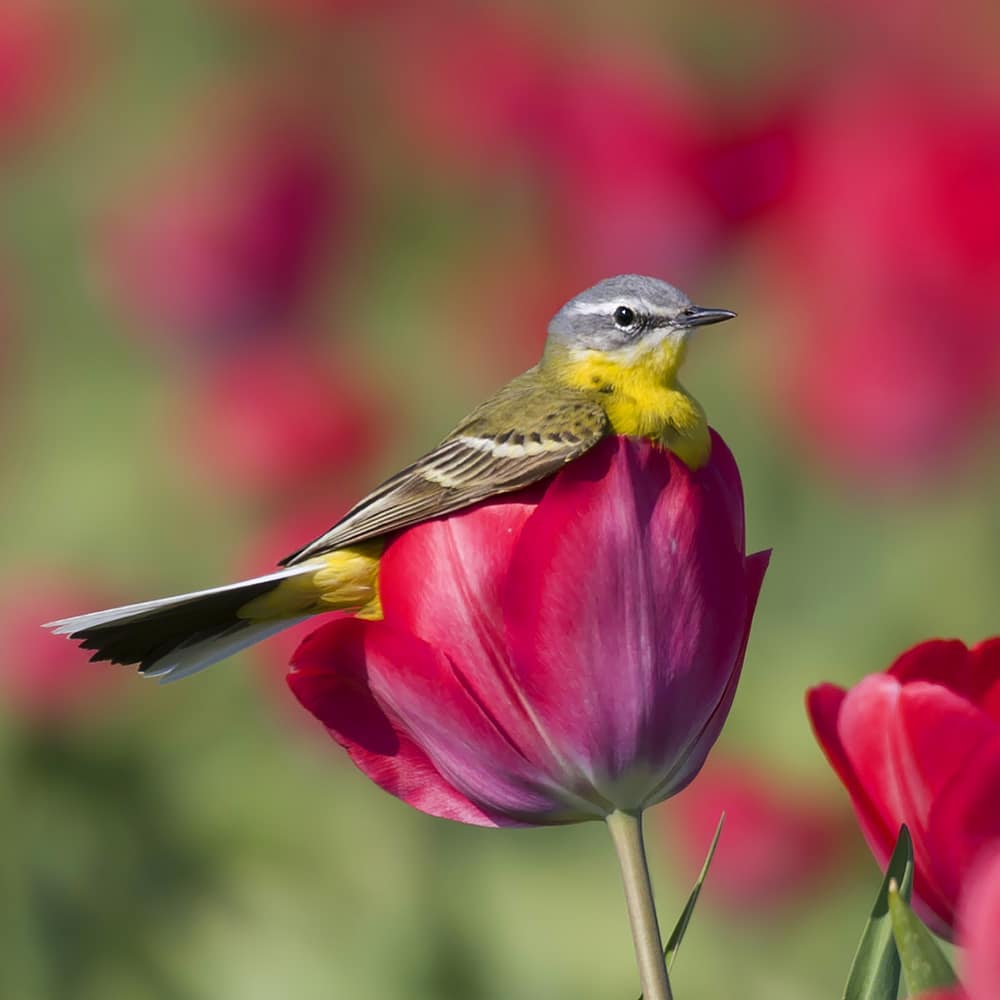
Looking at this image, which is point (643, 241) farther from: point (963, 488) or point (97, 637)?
point (97, 637)

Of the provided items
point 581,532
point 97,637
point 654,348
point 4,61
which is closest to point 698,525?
point 581,532

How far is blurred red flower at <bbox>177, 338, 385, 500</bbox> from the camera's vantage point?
231 cm

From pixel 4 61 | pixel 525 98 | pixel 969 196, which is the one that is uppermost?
pixel 4 61

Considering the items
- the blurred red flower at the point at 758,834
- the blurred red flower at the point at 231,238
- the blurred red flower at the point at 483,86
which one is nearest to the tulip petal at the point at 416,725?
the blurred red flower at the point at 758,834

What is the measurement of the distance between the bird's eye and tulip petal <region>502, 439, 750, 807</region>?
0.70 metres

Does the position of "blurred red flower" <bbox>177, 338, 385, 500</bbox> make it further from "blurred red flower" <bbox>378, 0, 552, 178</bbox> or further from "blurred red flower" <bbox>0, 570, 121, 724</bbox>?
"blurred red flower" <bbox>378, 0, 552, 178</bbox>

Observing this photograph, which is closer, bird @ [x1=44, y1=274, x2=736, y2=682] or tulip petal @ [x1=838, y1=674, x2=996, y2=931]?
tulip petal @ [x1=838, y1=674, x2=996, y2=931]

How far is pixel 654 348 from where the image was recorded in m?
1.40

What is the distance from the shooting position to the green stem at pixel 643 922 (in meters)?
0.61

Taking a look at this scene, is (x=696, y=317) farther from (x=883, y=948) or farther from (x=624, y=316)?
(x=883, y=948)

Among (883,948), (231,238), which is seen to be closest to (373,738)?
(883,948)

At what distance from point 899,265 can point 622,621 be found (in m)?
1.71

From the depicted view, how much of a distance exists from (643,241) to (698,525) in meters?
1.99

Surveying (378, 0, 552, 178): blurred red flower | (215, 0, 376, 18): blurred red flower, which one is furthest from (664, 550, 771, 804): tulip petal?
(215, 0, 376, 18): blurred red flower
